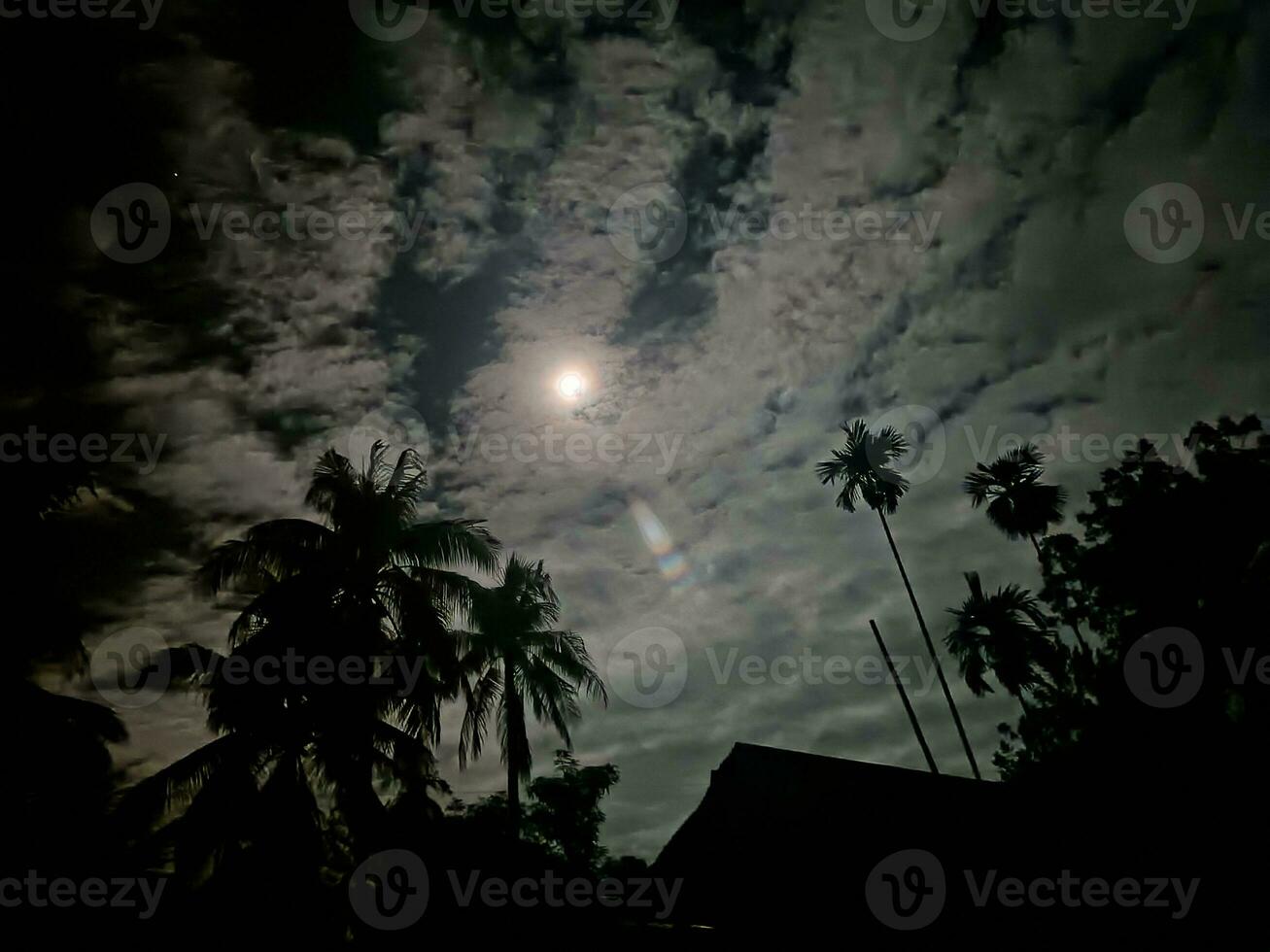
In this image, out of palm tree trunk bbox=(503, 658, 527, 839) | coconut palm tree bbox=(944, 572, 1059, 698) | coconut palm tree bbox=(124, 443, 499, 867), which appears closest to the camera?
coconut palm tree bbox=(124, 443, 499, 867)

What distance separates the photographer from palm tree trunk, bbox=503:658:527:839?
16.3 m

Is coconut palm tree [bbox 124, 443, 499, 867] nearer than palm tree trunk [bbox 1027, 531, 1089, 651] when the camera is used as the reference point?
Yes

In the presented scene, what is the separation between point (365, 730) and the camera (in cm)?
1107

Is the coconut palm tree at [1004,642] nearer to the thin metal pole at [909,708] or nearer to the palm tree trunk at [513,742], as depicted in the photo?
the thin metal pole at [909,708]

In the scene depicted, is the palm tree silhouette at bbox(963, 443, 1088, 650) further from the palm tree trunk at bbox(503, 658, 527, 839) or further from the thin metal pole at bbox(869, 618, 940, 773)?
the palm tree trunk at bbox(503, 658, 527, 839)

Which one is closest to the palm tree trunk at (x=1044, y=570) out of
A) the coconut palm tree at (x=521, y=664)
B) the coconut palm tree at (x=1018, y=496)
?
the coconut palm tree at (x=1018, y=496)

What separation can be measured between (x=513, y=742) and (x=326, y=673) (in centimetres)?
752

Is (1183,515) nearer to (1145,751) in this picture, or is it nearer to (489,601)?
(1145,751)

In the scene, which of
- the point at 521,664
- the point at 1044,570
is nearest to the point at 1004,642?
the point at 1044,570

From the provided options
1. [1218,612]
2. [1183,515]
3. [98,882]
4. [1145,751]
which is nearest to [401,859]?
[98,882]

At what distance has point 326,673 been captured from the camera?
10945mm

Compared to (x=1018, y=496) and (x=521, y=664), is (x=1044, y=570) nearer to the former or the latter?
(x=1018, y=496)

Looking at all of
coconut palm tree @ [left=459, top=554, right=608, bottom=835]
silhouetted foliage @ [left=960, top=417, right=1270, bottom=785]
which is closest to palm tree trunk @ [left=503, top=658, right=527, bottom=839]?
coconut palm tree @ [left=459, top=554, right=608, bottom=835]

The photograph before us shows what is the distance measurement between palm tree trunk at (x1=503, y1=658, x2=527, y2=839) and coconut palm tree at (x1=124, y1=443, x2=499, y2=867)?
464 centimetres
